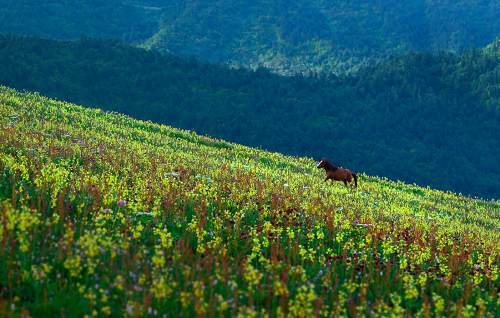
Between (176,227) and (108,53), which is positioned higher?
(108,53)

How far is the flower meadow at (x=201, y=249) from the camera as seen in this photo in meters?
4.26

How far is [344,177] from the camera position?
644 inches

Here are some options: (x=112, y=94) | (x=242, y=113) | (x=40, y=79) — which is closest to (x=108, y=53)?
(x=112, y=94)

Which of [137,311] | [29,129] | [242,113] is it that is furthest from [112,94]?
[137,311]

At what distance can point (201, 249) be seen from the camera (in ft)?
17.0

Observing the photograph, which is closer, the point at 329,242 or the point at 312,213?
the point at 329,242

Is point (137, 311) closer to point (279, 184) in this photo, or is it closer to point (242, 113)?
point (279, 184)

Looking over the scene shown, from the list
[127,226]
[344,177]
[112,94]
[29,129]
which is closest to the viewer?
[127,226]

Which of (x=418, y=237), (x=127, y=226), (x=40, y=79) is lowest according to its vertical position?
(x=127, y=226)

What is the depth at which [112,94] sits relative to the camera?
7318 inches

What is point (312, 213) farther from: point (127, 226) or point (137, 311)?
point (137, 311)

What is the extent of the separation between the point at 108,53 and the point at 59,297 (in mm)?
208475

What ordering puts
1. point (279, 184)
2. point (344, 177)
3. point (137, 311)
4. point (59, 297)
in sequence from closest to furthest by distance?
point (137, 311) < point (59, 297) < point (279, 184) < point (344, 177)

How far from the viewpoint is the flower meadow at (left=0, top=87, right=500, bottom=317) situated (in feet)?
14.0
